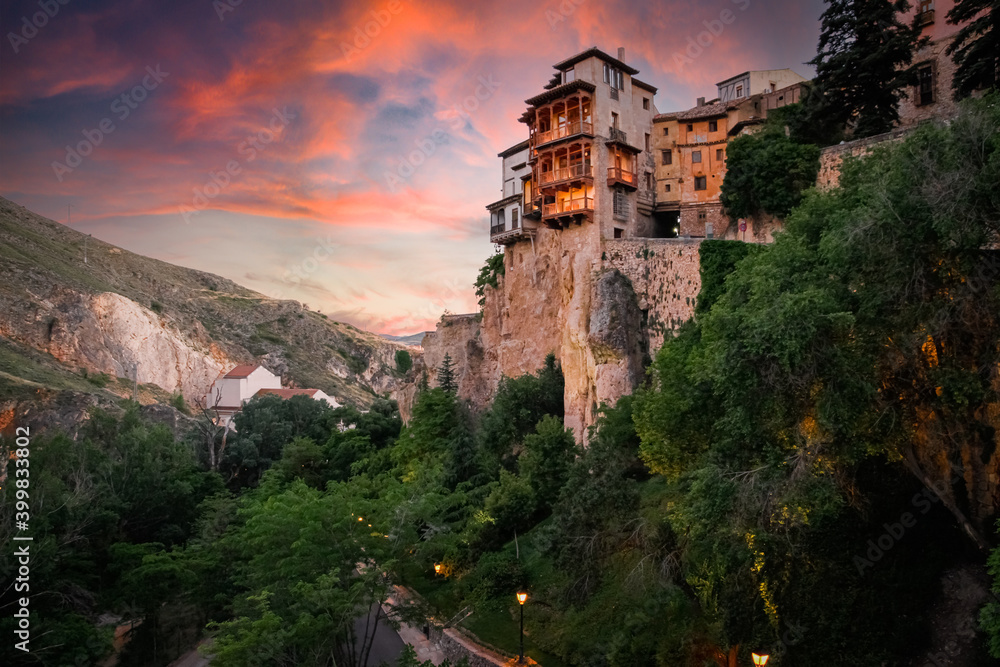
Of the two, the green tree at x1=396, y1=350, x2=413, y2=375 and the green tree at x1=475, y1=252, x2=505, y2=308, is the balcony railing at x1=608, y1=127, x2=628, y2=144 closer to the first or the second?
the green tree at x1=475, y1=252, x2=505, y2=308

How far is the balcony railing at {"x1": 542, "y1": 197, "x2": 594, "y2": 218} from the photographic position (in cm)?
3375

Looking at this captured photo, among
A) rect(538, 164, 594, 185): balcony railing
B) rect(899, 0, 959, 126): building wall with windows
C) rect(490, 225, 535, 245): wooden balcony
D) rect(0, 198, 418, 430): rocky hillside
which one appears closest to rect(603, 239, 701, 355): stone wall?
rect(538, 164, 594, 185): balcony railing

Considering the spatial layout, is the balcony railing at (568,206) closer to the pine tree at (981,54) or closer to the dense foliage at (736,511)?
the dense foliage at (736,511)

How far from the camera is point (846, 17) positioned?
26703 mm

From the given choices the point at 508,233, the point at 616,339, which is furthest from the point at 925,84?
the point at 508,233

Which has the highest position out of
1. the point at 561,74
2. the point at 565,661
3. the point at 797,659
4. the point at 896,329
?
the point at 561,74

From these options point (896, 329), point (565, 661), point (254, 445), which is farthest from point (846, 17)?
point (254, 445)

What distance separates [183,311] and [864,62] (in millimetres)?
92991

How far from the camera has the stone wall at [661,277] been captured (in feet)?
95.2

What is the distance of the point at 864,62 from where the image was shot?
25.6 metres

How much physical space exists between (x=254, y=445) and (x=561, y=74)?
35.3 meters

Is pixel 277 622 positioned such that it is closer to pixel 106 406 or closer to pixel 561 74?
pixel 561 74

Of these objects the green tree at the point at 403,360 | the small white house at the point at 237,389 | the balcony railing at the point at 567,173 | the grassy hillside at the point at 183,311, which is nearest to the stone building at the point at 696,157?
the balcony railing at the point at 567,173

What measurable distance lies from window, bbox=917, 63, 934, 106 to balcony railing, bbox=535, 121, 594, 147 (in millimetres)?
15107
